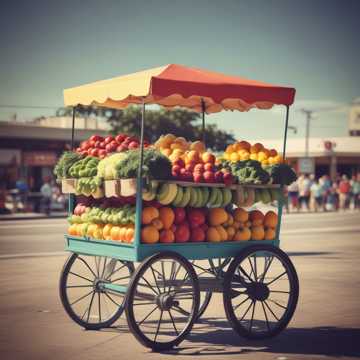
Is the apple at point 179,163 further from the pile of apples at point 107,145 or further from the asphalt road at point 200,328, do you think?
the asphalt road at point 200,328

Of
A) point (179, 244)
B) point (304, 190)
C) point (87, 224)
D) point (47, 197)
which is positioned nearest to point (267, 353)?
point (179, 244)

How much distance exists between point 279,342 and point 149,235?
1.62m

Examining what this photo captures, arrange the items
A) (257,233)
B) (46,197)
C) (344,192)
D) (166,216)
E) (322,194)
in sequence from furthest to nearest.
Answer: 1. (344,192)
2. (322,194)
3. (46,197)
4. (257,233)
5. (166,216)

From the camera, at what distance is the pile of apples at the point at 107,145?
24.3ft

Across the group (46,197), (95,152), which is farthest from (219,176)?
(46,197)

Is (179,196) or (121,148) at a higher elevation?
(121,148)

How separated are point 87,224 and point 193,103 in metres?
2.25

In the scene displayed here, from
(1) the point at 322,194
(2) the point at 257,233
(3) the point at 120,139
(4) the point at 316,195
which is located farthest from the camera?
(1) the point at 322,194

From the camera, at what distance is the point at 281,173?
7.34 metres

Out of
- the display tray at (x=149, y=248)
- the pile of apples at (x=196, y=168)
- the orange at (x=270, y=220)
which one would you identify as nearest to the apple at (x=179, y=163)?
the pile of apples at (x=196, y=168)

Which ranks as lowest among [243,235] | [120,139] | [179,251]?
[179,251]

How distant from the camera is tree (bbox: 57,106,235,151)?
163ft

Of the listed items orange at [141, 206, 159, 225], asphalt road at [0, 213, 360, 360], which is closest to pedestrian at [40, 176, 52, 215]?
asphalt road at [0, 213, 360, 360]

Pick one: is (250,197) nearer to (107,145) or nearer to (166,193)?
(166,193)
